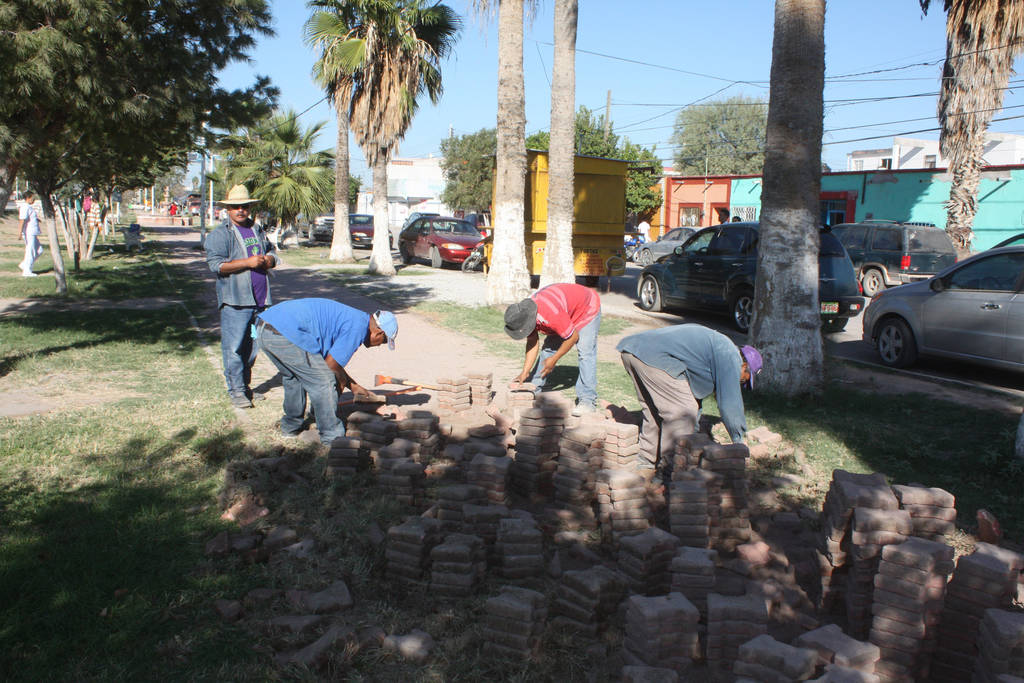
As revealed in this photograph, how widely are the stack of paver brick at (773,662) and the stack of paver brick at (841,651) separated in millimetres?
87

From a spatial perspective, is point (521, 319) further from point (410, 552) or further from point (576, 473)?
point (410, 552)

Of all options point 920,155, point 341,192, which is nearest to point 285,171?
point 341,192

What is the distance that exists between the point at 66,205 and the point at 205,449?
21294 mm

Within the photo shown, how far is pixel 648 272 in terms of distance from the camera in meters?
15.0

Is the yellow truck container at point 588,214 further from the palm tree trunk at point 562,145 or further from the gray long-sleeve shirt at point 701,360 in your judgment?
the gray long-sleeve shirt at point 701,360

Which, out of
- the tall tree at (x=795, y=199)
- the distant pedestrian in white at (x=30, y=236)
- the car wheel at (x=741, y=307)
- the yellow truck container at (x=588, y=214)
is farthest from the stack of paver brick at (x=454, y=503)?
the distant pedestrian in white at (x=30, y=236)

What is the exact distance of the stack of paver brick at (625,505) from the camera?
4508 mm

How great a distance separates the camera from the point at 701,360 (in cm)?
535

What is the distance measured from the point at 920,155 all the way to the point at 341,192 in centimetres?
3875

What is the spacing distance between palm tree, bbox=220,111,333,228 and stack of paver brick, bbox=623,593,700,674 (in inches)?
1094

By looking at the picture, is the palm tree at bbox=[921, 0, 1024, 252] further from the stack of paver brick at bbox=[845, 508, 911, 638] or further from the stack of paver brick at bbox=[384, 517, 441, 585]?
the stack of paver brick at bbox=[384, 517, 441, 585]

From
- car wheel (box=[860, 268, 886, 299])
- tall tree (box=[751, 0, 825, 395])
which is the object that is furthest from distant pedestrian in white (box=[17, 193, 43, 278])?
car wheel (box=[860, 268, 886, 299])

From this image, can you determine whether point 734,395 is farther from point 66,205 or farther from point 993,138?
point 993,138

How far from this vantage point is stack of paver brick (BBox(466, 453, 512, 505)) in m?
4.81
